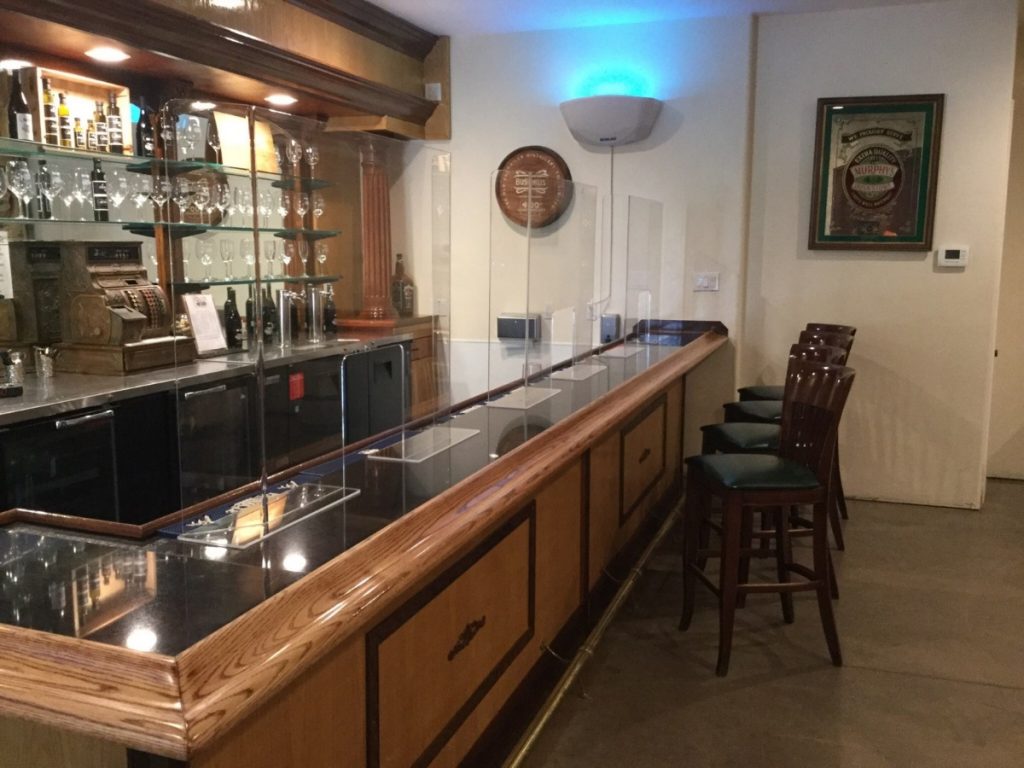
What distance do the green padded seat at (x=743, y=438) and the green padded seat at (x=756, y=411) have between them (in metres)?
Result: 0.36

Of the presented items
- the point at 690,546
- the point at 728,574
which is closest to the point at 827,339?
the point at 690,546

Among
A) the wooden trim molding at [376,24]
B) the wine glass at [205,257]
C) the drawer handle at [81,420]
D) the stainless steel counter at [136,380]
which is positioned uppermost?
the wooden trim molding at [376,24]

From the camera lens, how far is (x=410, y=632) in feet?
5.36

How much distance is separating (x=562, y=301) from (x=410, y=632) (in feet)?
7.27

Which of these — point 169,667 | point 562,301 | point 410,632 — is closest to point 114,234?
point 562,301

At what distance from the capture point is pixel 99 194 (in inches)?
143

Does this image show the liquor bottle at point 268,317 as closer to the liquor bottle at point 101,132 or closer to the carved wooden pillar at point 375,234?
the carved wooden pillar at point 375,234

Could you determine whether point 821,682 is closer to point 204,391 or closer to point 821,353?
point 821,353

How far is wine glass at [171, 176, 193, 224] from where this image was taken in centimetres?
175

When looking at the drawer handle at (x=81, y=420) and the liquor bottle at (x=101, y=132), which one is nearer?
the drawer handle at (x=81, y=420)

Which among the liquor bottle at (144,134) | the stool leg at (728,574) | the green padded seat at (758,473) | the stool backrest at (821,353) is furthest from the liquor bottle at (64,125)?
the stool backrest at (821,353)

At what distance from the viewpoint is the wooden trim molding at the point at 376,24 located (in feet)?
13.5

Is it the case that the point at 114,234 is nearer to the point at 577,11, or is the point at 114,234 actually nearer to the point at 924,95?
the point at 577,11

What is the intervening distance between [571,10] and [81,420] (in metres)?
3.03
